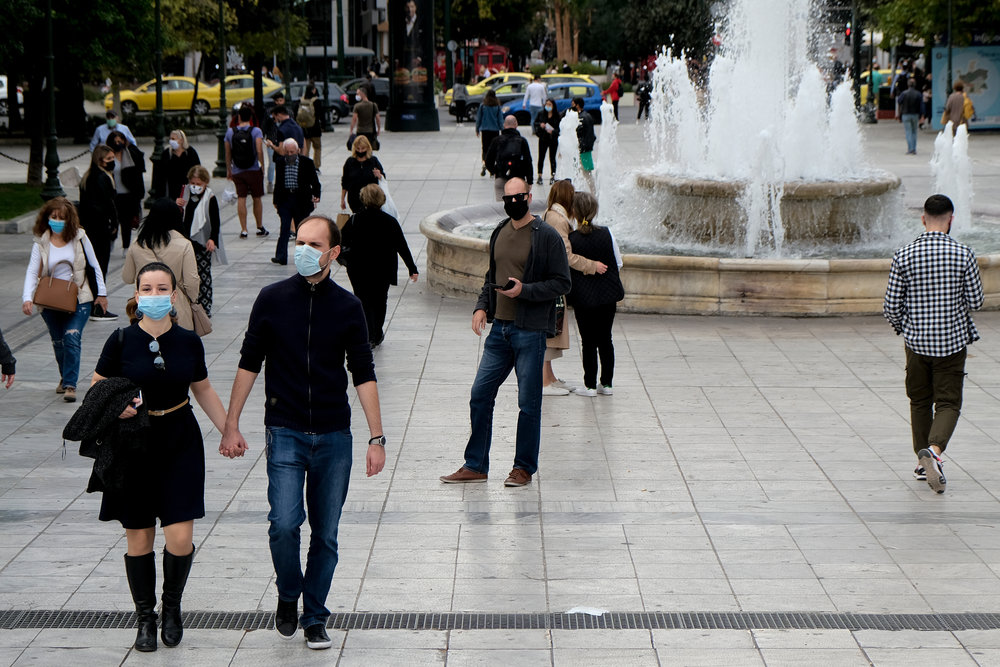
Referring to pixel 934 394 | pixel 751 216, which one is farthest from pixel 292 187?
pixel 934 394

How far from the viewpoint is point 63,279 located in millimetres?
9781

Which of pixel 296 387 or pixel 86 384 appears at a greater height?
pixel 296 387

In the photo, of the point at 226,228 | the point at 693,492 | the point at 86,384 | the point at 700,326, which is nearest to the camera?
the point at 693,492

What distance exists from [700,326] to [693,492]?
5101mm

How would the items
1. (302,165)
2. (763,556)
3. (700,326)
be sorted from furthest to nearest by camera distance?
(302,165), (700,326), (763,556)

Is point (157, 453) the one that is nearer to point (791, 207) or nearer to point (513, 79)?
point (791, 207)

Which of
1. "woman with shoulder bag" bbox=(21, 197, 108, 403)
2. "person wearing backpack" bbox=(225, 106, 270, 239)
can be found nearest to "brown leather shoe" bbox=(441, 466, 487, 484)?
"woman with shoulder bag" bbox=(21, 197, 108, 403)

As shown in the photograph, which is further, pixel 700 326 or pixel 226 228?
pixel 226 228

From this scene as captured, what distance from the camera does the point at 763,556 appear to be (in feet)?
21.9

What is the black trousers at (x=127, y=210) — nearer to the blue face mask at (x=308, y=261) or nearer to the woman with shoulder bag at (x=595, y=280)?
the woman with shoulder bag at (x=595, y=280)

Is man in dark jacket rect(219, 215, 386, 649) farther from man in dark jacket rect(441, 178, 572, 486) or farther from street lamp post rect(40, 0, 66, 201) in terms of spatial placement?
street lamp post rect(40, 0, 66, 201)

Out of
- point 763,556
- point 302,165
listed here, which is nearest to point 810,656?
point 763,556

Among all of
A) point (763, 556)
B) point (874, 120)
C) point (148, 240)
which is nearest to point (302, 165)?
point (148, 240)

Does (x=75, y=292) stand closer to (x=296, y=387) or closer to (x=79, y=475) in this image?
(x=79, y=475)
